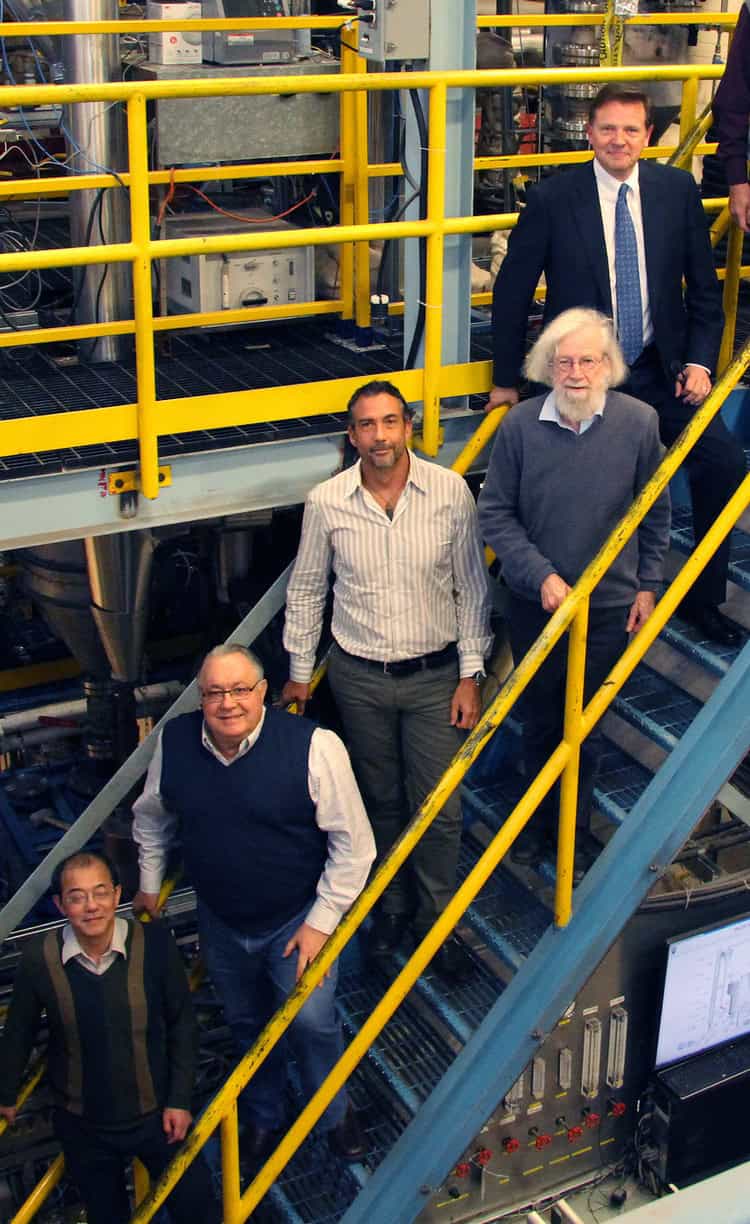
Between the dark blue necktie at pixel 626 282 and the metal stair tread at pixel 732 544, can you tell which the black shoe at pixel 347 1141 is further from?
the dark blue necktie at pixel 626 282

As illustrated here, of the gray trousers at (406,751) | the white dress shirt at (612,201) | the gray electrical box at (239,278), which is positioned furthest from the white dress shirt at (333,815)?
the gray electrical box at (239,278)

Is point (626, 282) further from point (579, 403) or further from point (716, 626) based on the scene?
point (716, 626)

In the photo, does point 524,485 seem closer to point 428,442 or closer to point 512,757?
point 428,442

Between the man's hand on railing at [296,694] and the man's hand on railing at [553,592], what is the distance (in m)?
0.96

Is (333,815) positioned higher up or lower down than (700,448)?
lower down

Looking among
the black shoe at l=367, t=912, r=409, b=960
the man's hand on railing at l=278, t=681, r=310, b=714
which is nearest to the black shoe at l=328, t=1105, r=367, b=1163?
the black shoe at l=367, t=912, r=409, b=960

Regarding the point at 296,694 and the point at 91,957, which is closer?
the point at 91,957

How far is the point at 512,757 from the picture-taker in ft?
19.2

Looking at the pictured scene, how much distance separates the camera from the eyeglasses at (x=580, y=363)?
15.0 feet

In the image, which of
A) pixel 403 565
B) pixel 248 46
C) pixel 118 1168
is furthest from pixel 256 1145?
pixel 248 46

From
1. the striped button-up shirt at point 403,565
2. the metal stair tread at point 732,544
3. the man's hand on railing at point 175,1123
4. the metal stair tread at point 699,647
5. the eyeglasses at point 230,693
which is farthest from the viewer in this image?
the metal stair tread at point 732,544

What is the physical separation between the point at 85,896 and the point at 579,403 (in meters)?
2.04

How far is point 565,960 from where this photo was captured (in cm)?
496

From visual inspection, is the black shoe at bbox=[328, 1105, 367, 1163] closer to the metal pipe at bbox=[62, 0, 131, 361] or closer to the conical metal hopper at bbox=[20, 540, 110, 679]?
the conical metal hopper at bbox=[20, 540, 110, 679]
